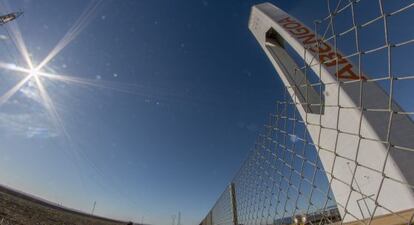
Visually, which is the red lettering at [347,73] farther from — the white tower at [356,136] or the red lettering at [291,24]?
the red lettering at [291,24]

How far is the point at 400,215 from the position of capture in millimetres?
1246

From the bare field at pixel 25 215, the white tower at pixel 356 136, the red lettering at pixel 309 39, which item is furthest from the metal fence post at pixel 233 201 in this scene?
the bare field at pixel 25 215

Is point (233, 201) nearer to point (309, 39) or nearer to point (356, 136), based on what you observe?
point (356, 136)

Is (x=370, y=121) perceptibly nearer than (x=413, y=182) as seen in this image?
No

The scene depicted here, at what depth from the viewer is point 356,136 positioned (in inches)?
96.7

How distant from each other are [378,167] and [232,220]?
332 centimetres

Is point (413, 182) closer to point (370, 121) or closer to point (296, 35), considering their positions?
point (370, 121)

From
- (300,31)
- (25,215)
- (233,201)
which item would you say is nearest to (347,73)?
(300,31)

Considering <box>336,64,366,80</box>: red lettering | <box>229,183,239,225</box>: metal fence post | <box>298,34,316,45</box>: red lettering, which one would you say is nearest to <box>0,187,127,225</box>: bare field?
<box>229,183,239,225</box>: metal fence post

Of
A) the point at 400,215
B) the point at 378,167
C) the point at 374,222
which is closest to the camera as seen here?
the point at 400,215

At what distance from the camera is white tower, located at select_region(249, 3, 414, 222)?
2.00 metres

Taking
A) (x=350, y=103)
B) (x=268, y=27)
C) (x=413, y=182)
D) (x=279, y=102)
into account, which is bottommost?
(x=413, y=182)

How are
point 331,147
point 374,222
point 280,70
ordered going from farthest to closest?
point 280,70 < point 331,147 < point 374,222

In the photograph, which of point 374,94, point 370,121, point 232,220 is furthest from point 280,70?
point 232,220
